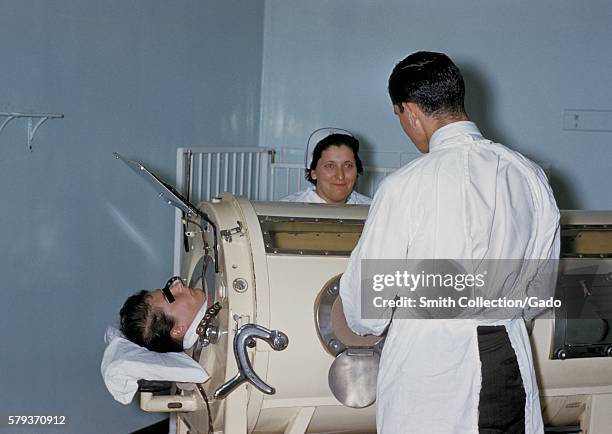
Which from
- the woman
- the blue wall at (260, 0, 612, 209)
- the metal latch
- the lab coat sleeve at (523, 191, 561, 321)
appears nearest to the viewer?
the lab coat sleeve at (523, 191, 561, 321)

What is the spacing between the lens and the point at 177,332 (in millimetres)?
2453

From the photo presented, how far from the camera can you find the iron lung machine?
2236 mm

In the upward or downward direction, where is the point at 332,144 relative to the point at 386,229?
upward

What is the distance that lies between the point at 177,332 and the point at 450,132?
93 cm

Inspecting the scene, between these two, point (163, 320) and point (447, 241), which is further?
point (163, 320)

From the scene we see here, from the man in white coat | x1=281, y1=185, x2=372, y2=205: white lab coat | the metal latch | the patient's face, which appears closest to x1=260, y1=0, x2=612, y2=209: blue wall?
x1=281, y1=185, x2=372, y2=205: white lab coat

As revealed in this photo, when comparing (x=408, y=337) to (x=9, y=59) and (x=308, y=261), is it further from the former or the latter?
(x=9, y=59)

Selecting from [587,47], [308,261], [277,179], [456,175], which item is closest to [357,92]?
[277,179]

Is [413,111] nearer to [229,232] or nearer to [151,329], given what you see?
[229,232]

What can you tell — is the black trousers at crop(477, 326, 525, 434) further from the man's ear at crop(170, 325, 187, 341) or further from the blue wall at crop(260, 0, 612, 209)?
the blue wall at crop(260, 0, 612, 209)

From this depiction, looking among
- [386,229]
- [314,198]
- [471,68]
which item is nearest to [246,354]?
[386,229]

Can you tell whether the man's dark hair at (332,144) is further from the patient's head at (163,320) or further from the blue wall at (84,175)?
the patient's head at (163,320)

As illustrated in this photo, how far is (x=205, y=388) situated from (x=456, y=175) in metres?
0.88

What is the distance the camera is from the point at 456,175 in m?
1.90
